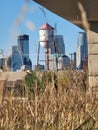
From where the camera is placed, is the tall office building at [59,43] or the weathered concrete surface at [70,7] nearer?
the tall office building at [59,43]

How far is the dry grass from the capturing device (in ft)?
6.46

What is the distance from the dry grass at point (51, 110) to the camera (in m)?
1.97

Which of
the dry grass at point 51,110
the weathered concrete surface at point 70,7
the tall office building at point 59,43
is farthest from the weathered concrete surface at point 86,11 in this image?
the tall office building at point 59,43

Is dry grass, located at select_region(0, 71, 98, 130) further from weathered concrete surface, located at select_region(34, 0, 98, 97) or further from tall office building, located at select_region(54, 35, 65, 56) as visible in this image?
weathered concrete surface, located at select_region(34, 0, 98, 97)

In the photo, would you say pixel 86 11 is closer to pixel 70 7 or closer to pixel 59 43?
pixel 70 7

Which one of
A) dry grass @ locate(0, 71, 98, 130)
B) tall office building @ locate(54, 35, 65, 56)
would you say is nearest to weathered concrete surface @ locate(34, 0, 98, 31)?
dry grass @ locate(0, 71, 98, 130)

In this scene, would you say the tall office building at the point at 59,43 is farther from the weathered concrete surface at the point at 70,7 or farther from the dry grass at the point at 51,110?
the weathered concrete surface at the point at 70,7

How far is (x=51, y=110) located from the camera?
221cm

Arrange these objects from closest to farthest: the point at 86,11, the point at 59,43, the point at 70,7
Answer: the point at 59,43
the point at 86,11
the point at 70,7

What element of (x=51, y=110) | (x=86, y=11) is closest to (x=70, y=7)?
(x=86, y=11)

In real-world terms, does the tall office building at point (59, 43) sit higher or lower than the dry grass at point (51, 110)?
higher

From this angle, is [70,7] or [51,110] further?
[70,7]

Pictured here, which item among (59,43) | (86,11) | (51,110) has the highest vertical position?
(86,11)

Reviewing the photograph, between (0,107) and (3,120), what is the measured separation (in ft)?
0.23
